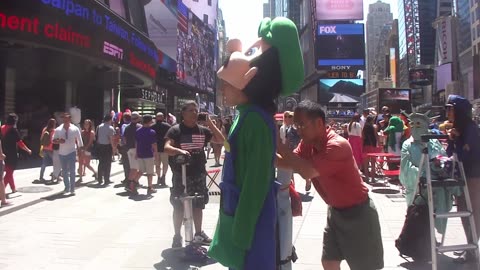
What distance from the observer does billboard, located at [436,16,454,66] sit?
87562 mm

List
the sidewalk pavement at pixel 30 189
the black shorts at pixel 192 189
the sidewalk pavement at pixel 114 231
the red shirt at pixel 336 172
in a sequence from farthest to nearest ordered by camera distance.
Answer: the sidewalk pavement at pixel 30 189 → the black shorts at pixel 192 189 → the sidewalk pavement at pixel 114 231 → the red shirt at pixel 336 172

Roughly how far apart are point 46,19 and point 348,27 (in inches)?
2414

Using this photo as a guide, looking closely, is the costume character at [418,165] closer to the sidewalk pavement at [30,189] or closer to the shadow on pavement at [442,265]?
the shadow on pavement at [442,265]

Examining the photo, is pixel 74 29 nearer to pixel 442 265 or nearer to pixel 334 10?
pixel 442 265

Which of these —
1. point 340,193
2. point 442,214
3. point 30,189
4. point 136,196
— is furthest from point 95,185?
point 340,193

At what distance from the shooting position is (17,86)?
19.1m

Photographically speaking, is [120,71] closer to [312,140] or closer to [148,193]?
[148,193]

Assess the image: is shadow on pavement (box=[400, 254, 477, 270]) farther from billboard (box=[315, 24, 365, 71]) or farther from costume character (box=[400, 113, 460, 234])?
billboard (box=[315, 24, 365, 71])

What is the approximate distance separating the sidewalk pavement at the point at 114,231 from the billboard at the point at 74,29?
5852mm

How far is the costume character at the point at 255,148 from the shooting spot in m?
2.17

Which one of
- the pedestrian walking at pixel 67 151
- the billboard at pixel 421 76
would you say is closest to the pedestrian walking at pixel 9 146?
the pedestrian walking at pixel 67 151

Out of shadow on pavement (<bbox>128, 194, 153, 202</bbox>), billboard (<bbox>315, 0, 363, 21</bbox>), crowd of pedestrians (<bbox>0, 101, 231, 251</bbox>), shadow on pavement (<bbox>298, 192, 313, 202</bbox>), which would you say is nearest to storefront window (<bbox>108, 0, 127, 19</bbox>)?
crowd of pedestrians (<bbox>0, 101, 231, 251</bbox>)

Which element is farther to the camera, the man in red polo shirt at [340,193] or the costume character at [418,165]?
the costume character at [418,165]

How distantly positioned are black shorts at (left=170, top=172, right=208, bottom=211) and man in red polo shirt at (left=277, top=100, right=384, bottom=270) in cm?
237
